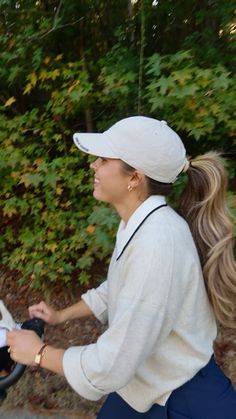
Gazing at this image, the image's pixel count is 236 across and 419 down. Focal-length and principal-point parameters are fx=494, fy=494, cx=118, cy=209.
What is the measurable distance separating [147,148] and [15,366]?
0.86 m

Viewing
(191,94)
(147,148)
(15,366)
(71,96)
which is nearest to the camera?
(147,148)

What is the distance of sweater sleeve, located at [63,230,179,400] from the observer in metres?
1.34

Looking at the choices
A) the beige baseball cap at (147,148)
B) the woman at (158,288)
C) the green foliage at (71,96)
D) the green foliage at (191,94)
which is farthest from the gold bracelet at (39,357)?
the green foliage at (191,94)

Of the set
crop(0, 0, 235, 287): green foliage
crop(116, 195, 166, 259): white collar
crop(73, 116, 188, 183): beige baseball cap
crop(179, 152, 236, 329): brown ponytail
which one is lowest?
crop(0, 0, 235, 287): green foliage

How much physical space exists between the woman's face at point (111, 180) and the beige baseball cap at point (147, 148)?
0.04 metres

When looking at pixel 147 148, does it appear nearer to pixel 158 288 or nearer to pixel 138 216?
pixel 138 216

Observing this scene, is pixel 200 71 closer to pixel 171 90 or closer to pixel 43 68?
pixel 171 90

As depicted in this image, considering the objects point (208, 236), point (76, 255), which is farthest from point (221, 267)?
point (76, 255)

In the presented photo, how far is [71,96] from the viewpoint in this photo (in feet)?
11.9

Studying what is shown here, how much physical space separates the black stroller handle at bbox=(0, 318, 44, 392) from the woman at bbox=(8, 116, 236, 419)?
139mm

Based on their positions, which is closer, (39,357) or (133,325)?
(133,325)

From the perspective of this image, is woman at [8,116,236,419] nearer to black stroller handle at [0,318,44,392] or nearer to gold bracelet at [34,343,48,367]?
gold bracelet at [34,343,48,367]

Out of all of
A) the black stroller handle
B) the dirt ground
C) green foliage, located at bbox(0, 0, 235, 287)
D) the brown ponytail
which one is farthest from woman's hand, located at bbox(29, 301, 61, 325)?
green foliage, located at bbox(0, 0, 235, 287)

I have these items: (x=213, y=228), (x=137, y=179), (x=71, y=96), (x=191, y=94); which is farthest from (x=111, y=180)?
(x=71, y=96)
